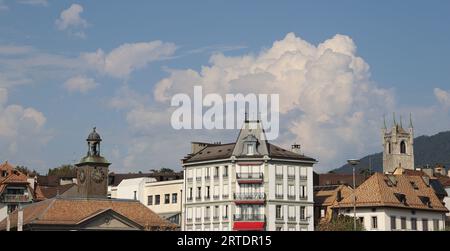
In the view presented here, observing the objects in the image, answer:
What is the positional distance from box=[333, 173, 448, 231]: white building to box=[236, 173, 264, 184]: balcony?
48.7 ft

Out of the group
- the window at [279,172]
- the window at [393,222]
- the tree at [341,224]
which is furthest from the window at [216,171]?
the window at [393,222]

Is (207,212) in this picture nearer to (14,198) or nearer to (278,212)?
(278,212)

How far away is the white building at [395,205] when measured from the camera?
131 m

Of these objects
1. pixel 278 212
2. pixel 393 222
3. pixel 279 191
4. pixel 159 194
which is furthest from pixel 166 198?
pixel 393 222

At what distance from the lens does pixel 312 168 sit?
503 ft

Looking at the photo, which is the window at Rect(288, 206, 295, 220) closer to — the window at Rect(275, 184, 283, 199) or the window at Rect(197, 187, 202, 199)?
the window at Rect(275, 184, 283, 199)

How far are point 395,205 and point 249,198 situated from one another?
84.7 feet

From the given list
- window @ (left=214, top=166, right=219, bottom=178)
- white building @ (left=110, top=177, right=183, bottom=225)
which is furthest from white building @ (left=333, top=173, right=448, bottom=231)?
white building @ (left=110, top=177, right=183, bottom=225)

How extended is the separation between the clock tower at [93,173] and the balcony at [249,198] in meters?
24.6

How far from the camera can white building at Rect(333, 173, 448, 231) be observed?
131125 millimetres
